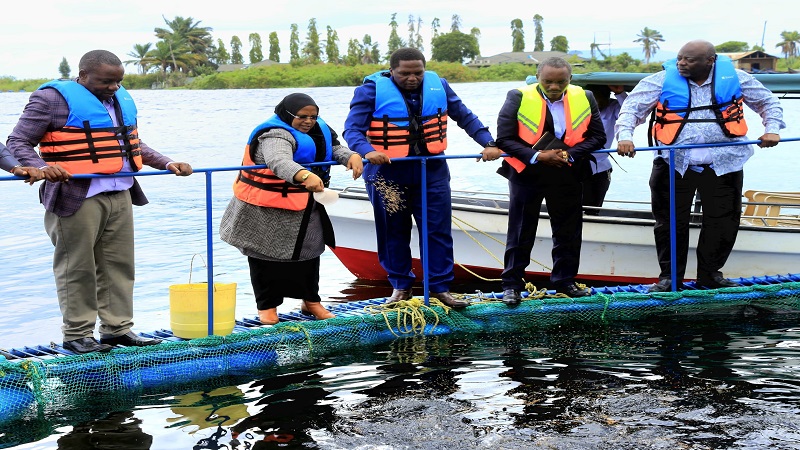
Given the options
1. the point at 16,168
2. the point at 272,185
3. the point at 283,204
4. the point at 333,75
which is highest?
the point at 333,75

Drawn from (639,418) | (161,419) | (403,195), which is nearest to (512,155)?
(403,195)

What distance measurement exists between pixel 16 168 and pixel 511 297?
387 cm

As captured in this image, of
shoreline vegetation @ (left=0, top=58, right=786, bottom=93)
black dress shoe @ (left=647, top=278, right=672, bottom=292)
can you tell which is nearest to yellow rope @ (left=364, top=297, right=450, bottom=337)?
black dress shoe @ (left=647, top=278, right=672, bottom=292)

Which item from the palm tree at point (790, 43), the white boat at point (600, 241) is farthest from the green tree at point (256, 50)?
the white boat at point (600, 241)

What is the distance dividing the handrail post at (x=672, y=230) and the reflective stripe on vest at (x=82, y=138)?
13.7ft

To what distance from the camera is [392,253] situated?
723cm

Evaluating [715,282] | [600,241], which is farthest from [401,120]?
[600,241]

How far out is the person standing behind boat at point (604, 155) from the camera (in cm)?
980

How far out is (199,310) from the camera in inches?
260

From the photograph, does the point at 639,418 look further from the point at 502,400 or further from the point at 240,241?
the point at 240,241

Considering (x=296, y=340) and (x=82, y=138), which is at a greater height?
(x=82, y=138)

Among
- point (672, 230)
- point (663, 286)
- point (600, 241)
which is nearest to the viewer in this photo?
point (672, 230)

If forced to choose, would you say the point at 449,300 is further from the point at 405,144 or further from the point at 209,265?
the point at 209,265

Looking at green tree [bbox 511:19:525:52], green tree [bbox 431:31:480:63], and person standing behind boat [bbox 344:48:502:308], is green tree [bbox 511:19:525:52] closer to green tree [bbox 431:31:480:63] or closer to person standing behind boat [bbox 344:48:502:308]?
green tree [bbox 431:31:480:63]
